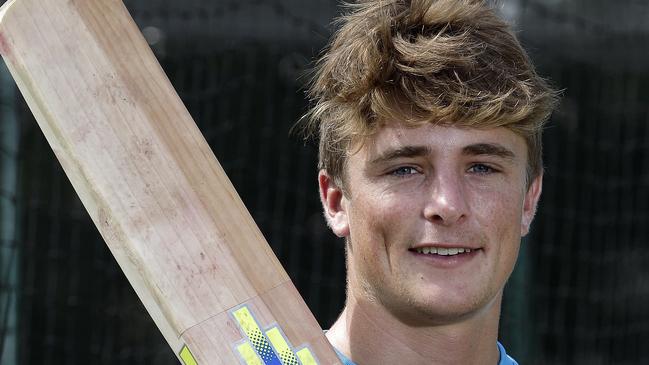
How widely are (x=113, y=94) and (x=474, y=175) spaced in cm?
62

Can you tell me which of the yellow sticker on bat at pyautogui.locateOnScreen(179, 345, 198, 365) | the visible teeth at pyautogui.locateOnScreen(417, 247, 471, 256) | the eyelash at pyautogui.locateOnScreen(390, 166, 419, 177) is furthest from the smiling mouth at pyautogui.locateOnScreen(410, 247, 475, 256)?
the yellow sticker on bat at pyautogui.locateOnScreen(179, 345, 198, 365)

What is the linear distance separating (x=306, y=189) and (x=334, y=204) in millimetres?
1985

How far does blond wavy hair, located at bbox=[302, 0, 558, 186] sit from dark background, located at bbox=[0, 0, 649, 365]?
1.72 m

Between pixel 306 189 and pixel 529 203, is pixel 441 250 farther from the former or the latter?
pixel 306 189

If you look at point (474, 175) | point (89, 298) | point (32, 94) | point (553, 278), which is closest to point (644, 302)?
point (553, 278)

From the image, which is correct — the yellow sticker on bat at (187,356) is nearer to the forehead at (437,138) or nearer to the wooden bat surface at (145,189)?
the wooden bat surface at (145,189)

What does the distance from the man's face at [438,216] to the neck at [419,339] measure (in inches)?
1.5

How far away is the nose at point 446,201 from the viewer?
1724mm

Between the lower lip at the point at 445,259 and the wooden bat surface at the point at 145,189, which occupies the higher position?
the wooden bat surface at the point at 145,189

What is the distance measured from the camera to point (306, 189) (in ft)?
13.0

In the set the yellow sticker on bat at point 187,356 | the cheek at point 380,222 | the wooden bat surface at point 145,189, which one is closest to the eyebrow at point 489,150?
the cheek at point 380,222

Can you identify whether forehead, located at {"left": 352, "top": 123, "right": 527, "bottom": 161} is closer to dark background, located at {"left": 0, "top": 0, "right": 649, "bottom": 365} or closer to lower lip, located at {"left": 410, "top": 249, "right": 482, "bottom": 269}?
lower lip, located at {"left": 410, "top": 249, "right": 482, "bottom": 269}

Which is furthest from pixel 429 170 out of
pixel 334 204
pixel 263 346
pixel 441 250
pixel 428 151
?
pixel 263 346

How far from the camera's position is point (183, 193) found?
1616 mm
